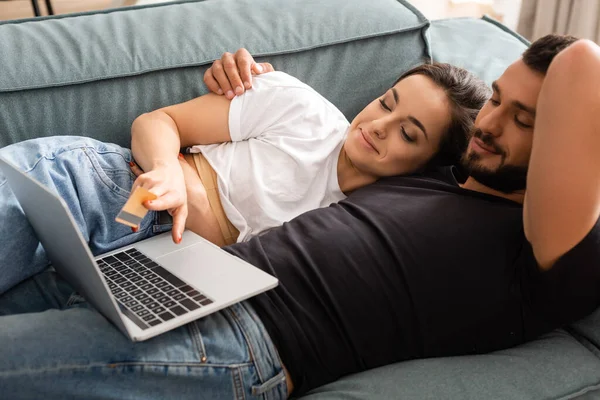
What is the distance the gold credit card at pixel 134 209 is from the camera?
904mm

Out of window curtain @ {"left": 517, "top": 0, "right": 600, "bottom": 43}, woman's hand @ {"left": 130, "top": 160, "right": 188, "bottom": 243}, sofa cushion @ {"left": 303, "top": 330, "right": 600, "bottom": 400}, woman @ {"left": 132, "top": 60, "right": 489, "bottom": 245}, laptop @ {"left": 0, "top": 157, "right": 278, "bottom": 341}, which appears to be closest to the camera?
laptop @ {"left": 0, "top": 157, "right": 278, "bottom": 341}

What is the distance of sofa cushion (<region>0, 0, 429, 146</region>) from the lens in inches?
52.7

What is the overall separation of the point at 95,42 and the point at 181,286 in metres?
0.70

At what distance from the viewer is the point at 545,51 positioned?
1087 mm

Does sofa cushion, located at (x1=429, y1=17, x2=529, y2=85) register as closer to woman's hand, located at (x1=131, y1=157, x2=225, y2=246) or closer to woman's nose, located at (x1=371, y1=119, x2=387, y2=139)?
woman's nose, located at (x1=371, y1=119, x2=387, y2=139)

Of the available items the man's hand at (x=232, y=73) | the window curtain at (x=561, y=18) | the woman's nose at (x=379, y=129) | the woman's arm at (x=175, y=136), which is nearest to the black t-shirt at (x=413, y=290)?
the woman's arm at (x=175, y=136)

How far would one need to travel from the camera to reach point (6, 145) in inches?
51.9

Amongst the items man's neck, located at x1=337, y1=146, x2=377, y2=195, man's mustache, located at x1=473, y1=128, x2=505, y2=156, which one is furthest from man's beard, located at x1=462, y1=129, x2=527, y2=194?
man's neck, located at x1=337, y1=146, x2=377, y2=195

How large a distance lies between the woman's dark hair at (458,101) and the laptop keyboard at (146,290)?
2.28ft

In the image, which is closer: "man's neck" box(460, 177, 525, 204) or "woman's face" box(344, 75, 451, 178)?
"man's neck" box(460, 177, 525, 204)

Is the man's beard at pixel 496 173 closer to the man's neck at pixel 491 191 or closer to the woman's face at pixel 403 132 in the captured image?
the man's neck at pixel 491 191

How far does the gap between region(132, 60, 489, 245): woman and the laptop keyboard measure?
0.21m

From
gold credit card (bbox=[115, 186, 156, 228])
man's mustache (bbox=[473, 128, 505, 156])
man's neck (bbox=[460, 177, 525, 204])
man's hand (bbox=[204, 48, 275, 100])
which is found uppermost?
man's hand (bbox=[204, 48, 275, 100])

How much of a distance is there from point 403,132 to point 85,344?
79 cm
